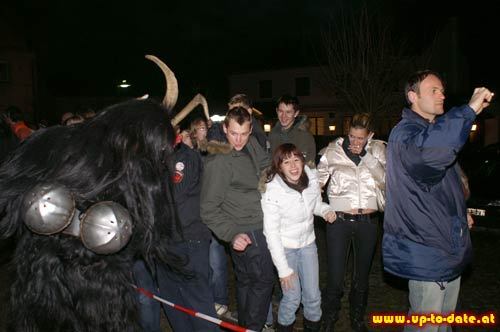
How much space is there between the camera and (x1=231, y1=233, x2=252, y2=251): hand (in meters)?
3.83

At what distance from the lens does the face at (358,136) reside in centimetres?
443

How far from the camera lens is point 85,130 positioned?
7.01 ft

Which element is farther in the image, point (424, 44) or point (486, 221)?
point (424, 44)

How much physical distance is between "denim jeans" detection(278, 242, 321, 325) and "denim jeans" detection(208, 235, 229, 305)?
125 cm

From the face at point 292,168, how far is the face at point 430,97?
4.29 feet

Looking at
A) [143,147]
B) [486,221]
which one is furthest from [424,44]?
[143,147]

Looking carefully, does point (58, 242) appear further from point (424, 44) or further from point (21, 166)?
point (424, 44)

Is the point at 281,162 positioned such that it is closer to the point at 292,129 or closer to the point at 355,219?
the point at 355,219

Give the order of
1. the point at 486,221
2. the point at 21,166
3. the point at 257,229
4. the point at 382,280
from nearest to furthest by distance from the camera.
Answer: the point at 21,166
the point at 257,229
the point at 382,280
the point at 486,221

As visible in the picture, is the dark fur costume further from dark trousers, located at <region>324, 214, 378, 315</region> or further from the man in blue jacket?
dark trousers, located at <region>324, 214, 378, 315</region>

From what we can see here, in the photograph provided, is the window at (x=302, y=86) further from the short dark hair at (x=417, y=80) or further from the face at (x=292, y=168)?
the short dark hair at (x=417, y=80)

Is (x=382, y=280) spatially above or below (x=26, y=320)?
below

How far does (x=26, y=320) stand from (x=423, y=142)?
96.6 inches

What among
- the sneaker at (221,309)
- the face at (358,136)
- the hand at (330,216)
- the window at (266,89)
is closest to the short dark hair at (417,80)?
the face at (358,136)
